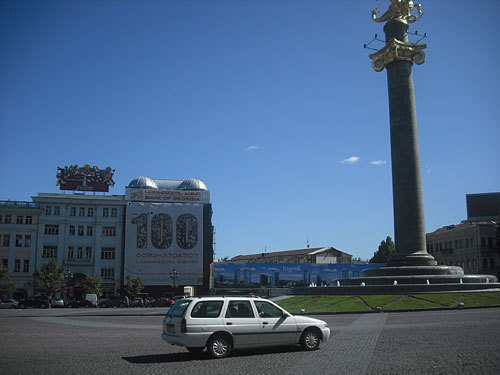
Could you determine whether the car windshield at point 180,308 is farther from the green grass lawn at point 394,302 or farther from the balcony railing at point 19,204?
the balcony railing at point 19,204

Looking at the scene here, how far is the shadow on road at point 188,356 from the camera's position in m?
12.7

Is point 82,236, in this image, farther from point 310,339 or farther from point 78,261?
point 310,339

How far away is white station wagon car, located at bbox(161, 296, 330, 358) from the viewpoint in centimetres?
1280

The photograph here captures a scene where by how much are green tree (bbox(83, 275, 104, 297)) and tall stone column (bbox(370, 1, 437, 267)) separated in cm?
4744

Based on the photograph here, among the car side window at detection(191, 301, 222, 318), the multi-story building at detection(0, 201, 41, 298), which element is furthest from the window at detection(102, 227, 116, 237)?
the car side window at detection(191, 301, 222, 318)

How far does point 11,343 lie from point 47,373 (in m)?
A: 7.43

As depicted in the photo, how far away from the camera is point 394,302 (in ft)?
104

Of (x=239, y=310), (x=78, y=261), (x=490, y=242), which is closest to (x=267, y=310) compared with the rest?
(x=239, y=310)

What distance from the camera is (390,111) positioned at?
40.3 meters

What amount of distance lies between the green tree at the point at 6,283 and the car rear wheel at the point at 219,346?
63.5 meters

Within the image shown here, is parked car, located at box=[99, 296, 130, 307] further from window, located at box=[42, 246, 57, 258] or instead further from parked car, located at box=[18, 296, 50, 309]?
window, located at box=[42, 246, 57, 258]

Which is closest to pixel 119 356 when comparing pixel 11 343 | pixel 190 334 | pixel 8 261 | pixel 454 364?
pixel 190 334

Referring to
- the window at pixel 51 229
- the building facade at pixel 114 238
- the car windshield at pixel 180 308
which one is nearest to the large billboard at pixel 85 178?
the building facade at pixel 114 238

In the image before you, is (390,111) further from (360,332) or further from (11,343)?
(11,343)
